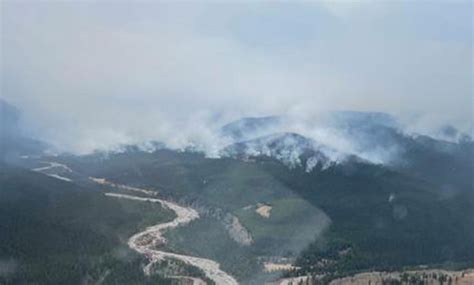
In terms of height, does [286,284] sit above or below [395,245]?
below

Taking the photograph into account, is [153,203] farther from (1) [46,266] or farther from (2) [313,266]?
(1) [46,266]

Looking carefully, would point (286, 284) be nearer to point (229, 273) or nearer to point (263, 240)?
point (229, 273)

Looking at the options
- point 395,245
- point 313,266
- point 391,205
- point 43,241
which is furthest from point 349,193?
point 43,241

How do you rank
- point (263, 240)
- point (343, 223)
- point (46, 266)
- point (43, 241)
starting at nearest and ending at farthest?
1. point (46, 266)
2. point (43, 241)
3. point (263, 240)
4. point (343, 223)

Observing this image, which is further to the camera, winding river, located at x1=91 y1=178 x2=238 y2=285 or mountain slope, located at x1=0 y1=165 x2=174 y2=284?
winding river, located at x1=91 y1=178 x2=238 y2=285

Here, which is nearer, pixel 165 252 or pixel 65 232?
pixel 65 232

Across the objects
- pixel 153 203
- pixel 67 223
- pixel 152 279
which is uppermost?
pixel 153 203

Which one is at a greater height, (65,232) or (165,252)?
(65,232)

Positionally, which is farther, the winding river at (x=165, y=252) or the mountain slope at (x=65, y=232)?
the winding river at (x=165, y=252)

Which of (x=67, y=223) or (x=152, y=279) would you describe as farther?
(x=67, y=223)

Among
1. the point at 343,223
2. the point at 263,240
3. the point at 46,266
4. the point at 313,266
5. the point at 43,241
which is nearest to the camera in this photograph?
the point at 46,266
